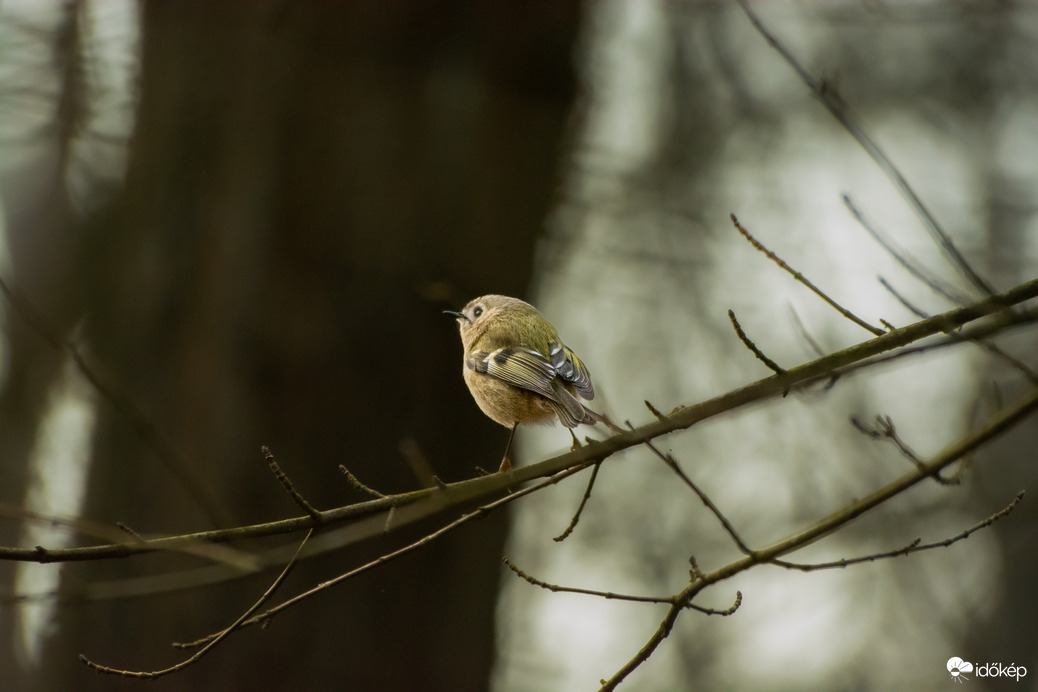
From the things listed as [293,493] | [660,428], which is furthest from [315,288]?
[660,428]

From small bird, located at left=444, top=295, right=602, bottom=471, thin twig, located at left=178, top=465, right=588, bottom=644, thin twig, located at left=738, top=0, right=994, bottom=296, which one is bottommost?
thin twig, located at left=178, top=465, right=588, bottom=644

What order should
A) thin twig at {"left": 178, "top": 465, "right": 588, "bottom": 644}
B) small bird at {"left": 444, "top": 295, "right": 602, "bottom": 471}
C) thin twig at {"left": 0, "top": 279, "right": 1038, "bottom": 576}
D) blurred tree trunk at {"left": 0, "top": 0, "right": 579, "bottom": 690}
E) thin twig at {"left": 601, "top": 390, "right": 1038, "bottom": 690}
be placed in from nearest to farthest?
thin twig at {"left": 601, "top": 390, "right": 1038, "bottom": 690}, thin twig at {"left": 0, "top": 279, "right": 1038, "bottom": 576}, thin twig at {"left": 178, "top": 465, "right": 588, "bottom": 644}, small bird at {"left": 444, "top": 295, "right": 602, "bottom": 471}, blurred tree trunk at {"left": 0, "top": 0, "right": 579, "bottom": 690}

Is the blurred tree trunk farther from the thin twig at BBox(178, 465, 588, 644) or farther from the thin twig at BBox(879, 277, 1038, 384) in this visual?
the thin twig at BBox(879, 277, 1038, 384)

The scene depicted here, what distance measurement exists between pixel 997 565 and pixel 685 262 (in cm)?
430

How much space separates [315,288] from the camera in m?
3.86

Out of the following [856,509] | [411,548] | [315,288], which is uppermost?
[315,288]

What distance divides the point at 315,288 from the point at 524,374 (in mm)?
1601

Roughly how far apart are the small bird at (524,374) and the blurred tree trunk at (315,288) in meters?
0.86

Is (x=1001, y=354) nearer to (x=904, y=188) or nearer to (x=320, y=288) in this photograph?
(x=904, y=188)

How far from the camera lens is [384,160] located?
4.07 meters

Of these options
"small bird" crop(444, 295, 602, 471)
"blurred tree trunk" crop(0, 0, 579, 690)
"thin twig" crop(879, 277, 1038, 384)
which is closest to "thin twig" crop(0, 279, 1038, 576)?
"thin twig" crop(879, 277, 1038, 384)

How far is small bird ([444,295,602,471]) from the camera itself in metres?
2.54

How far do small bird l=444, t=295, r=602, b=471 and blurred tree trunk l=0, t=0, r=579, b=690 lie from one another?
859mm

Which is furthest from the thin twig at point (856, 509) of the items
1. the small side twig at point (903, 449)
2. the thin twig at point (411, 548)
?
the thin twig at point (411, 548)
